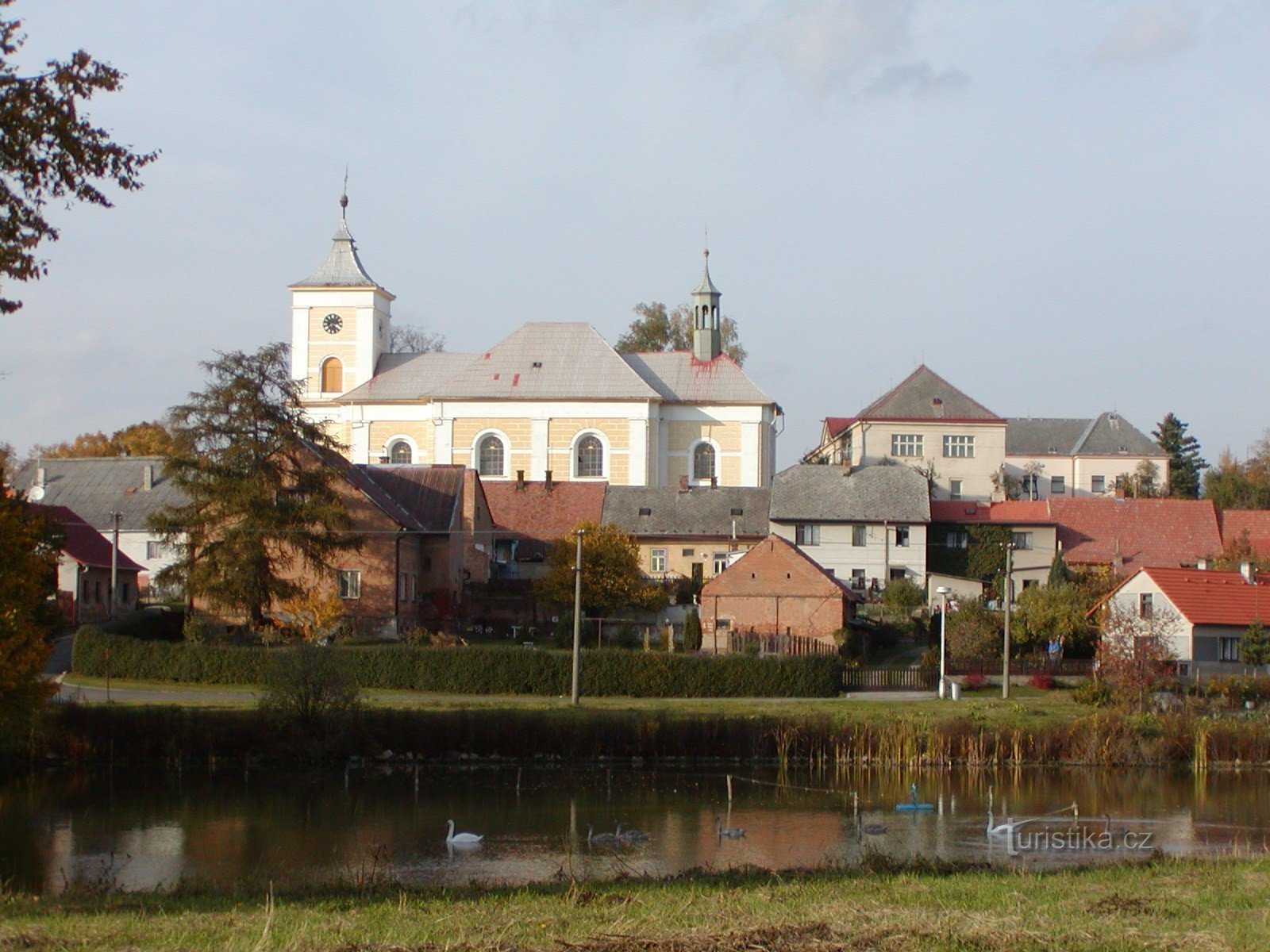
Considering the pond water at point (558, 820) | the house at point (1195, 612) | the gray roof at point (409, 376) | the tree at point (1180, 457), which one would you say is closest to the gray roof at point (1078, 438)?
the tree at point (1180, 457)

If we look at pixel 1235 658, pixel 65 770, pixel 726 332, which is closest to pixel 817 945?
pixel 65 770

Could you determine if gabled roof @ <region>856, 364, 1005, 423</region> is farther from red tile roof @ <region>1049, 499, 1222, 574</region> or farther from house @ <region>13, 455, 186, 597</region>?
house @ <region>13, 455, 186, 597</region>

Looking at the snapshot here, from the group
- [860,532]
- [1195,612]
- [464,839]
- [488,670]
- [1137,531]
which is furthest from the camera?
[1137,531]

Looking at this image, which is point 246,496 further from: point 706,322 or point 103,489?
point 706,322

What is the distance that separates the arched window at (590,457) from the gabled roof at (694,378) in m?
4.22

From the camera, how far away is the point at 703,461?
268 ft

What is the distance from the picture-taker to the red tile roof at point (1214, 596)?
4794cm

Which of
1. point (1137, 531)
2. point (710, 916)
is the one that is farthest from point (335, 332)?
point (710, 916)

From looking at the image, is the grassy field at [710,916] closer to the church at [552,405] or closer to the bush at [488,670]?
the bush at [488,670]

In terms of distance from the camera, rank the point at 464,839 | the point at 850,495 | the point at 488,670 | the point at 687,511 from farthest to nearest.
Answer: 1. the point at 687,511
2. the point at 850,495
3. the point at 488,670
4. the point at 464,839

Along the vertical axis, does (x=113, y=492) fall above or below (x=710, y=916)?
above

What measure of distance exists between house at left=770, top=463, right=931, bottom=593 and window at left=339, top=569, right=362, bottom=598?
1865 centimetres

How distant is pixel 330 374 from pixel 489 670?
4700 cm

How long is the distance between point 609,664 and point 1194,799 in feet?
55.7
